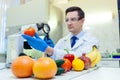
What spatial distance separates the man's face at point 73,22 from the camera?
4.74ft

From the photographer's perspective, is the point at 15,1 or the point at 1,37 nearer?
the point at 1,37

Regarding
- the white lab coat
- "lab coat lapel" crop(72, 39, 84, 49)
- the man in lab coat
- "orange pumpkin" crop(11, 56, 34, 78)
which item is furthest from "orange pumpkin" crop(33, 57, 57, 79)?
"lab coat lapel" crop(72, 39, 84, 49)

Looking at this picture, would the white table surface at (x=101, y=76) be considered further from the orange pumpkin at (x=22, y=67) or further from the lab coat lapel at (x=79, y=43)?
the lab coat lapel at (x=79, y=43)

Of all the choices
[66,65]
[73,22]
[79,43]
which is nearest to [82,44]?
[79,43]

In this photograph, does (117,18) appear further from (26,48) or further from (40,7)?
(26,48)

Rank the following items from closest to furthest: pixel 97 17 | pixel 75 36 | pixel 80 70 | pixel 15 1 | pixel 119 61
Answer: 1. pixel 80 70
2. pixel 75 36
3. pixel 119 61
4. pixel 97 17
5. pixel 15 1

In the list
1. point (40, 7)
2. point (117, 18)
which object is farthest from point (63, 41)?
point (117, 18)

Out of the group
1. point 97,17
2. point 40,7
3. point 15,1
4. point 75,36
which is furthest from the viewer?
point 15,1

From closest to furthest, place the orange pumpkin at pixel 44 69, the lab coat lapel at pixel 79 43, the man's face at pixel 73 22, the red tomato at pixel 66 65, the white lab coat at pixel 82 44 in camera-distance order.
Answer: the orange pumpkin at pixel 44 69 < the red tomato at pixel 66 65 < the white lab coat at pixel 82 44 < the lab coat lapel at pixel 79 43 < the man's face at pixel 73 22

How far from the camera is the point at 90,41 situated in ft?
4.13

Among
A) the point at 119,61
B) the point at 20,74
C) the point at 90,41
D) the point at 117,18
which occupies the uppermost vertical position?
the point at 117,18

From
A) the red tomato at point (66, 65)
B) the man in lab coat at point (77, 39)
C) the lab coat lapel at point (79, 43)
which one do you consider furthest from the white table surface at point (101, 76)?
the lab coat lapel at point (79, 43)

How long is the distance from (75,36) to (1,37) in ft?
6.12

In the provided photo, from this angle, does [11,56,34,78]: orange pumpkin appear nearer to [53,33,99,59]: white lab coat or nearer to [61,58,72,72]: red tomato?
[61,58,72,72]: red tomato
